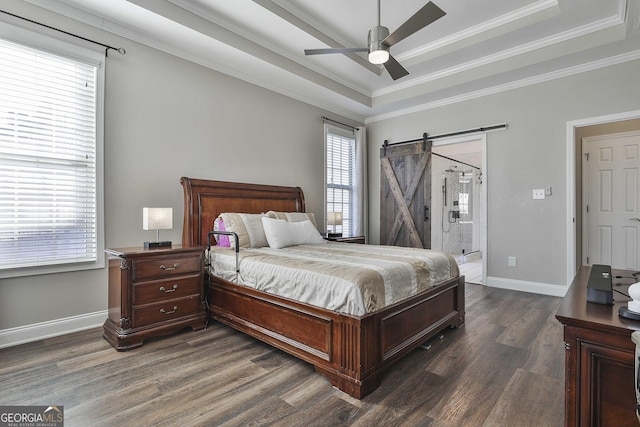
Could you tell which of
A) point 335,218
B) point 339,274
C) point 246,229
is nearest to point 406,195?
point 335,218

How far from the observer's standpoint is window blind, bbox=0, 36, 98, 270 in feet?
8.30

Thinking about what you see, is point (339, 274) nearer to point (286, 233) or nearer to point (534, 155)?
point (286, 233)

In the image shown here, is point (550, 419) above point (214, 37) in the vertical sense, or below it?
below

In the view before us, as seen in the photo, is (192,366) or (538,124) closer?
(192,366)

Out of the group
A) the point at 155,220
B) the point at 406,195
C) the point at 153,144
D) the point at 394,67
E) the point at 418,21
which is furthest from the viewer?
the point at 406,195

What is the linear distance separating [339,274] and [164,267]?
5.30 feet

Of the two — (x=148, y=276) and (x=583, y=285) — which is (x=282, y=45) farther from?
(x=583, y=285)

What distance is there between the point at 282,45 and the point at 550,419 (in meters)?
4.14

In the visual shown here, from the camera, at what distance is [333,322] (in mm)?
2006

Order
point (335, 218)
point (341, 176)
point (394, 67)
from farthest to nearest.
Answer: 1. point (341, 176)
2. point (335, 218)
3. point (394, 67)

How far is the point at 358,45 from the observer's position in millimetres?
4172

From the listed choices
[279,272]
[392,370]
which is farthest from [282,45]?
[392,370]

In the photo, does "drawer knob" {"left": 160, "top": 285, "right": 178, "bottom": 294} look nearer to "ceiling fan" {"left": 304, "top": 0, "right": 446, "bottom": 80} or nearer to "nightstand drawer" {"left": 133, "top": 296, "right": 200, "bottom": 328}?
"nightstand drawer" {"left": 133, "top": 296, "right": 200, "bottom": 328}

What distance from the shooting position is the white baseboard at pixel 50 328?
8.30 ft
